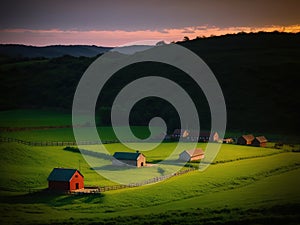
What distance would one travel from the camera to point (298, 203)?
52.0 m

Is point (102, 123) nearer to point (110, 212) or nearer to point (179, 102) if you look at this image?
point (179, 102)

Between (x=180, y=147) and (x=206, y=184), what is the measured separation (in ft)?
86.8

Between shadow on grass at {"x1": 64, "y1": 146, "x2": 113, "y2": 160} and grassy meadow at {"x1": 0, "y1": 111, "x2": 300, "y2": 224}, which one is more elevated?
shadow on grass at {"x1": 64, "y1": 146, "x2": 113, "y2": 160}

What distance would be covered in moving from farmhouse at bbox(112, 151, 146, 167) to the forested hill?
125 feet

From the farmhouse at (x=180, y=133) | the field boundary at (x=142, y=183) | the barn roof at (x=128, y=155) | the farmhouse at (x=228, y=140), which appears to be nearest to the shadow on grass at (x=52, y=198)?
the field boundary at (x=142, y=183)

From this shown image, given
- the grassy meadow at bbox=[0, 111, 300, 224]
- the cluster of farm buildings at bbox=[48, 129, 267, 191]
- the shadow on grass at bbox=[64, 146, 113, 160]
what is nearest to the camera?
the grassy meadow at bbox=[0, 111, 300, 224]

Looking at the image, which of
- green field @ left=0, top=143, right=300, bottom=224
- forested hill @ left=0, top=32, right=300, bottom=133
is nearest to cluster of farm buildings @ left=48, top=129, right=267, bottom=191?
green field @ left=0, top=143, right=300, bottom=224

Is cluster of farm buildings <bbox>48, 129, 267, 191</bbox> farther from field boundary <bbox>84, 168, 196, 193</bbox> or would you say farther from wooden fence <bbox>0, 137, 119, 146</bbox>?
wooden fence <bbox>0, 137, 119, 146</bbox>

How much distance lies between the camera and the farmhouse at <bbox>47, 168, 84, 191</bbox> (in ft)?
195

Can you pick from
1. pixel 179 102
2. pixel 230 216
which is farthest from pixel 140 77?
pixel 230 216

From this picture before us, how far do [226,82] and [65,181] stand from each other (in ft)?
316

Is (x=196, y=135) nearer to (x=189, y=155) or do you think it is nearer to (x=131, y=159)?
(x=189, y=155)

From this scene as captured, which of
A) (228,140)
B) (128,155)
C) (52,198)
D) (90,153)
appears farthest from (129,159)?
(228,140)

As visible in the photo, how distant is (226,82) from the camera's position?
148875 mm
